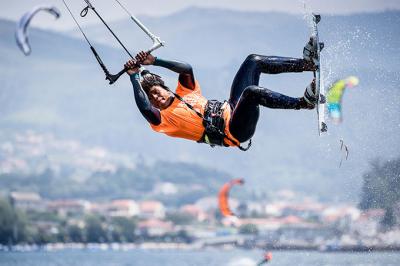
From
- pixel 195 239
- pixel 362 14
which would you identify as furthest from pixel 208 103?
pixel 195 239

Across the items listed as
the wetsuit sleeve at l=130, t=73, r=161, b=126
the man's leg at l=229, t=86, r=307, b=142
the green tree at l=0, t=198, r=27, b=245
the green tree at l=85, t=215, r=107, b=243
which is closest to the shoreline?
the green tree at l=85, t=215, r=107, b=243

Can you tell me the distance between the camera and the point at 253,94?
9.86m

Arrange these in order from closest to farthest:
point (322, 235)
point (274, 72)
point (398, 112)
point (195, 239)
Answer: point (274, 72) → point (398, 112) → point (322, 235) → point (195, 239)

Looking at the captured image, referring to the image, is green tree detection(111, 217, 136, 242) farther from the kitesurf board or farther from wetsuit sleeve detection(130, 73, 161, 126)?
the kitesurf board

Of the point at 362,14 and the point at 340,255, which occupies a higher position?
the point at 362,14

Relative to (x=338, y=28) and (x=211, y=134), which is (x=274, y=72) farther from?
(x=338, y=28)

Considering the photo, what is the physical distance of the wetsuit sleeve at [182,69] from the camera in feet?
32.5

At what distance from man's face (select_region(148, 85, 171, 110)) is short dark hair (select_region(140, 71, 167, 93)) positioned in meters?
0.05

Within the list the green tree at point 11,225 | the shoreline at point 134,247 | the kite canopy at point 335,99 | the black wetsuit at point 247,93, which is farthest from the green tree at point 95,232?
the black wetsuit at point 247,93

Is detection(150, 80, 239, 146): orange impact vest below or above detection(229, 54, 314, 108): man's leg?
below

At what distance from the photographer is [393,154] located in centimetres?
1783

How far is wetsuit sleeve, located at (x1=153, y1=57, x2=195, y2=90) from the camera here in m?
9.91

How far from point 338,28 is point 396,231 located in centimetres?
1634

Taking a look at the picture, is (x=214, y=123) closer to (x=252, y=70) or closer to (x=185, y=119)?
(x=185, y=119)
